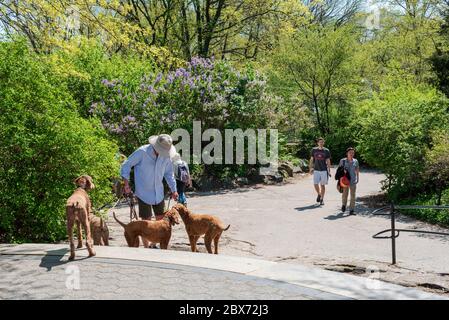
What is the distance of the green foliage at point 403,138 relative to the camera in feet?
45.4

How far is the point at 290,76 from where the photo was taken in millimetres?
29344

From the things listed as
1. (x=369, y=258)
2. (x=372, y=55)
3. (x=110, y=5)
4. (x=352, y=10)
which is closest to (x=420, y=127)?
(x=369, y=258)

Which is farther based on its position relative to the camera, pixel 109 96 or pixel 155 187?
pixel 109 96

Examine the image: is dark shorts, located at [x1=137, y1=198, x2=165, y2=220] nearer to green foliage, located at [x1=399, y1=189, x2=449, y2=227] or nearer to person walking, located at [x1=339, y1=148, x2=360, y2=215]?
person walking, located at [x1=339, y1=148, x2=360, y2=215]

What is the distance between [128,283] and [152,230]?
1.70 metres

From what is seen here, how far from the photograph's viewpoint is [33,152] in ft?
26.8

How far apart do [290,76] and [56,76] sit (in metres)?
21.1

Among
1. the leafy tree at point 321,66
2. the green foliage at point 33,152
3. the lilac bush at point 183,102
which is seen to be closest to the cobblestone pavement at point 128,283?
the green foliage at point 33,152

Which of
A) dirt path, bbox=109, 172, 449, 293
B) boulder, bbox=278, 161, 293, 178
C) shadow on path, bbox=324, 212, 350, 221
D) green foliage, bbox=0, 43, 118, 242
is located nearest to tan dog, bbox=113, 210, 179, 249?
dirt path, bbox=109, 172, 449, 293

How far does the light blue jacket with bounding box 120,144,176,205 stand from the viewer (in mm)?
7672

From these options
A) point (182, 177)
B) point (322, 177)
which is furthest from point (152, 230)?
point (322, 177)

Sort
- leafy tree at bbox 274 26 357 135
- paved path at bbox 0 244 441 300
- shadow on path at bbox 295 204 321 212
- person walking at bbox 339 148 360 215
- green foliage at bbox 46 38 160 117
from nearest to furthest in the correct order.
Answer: paved path at bbox 0 244 441 300, person walking at bbox 339 148 360 215, shadow on path at bbox 295 204 321 212, green foliage at bbox 46 38 160 117, leafy tree at bbox 274 26 357 135

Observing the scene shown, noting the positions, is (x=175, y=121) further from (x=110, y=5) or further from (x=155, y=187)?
(x=155, y=187)

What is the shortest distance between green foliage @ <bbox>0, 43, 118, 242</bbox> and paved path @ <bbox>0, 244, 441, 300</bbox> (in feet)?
5.38
